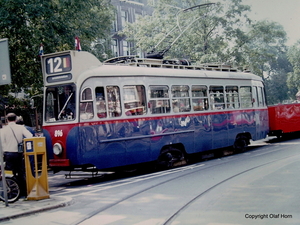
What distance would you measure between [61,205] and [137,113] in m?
4.38

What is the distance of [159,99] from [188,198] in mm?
5015

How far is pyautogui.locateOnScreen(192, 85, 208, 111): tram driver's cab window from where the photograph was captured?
13977 mm

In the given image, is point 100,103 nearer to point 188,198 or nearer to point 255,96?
point 188,198

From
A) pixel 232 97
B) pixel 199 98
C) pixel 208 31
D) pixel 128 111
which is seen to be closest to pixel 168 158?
pixel 128 111

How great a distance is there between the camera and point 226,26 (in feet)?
102

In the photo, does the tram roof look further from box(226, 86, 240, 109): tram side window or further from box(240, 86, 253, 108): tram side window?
box(240, 86, 253, 108): tram side window

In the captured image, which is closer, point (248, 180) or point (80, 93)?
point (248, 180)

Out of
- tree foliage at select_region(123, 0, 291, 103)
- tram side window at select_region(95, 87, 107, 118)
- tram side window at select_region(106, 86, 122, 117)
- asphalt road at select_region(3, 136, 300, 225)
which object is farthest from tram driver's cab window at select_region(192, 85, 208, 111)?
tree foliage at select_region(123, 0, 291, 103)

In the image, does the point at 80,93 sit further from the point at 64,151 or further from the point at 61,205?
the point at 61,205

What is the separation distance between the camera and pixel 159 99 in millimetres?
12562

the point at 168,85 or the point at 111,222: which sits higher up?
the point at 168,85

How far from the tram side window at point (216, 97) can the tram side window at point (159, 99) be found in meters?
2.49

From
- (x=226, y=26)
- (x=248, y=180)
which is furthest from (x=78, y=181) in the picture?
(x=226, y=26)

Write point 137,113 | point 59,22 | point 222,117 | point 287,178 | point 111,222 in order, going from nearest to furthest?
point 111,222
point 287,178
point 137,113
point 222,117
point 59,22
